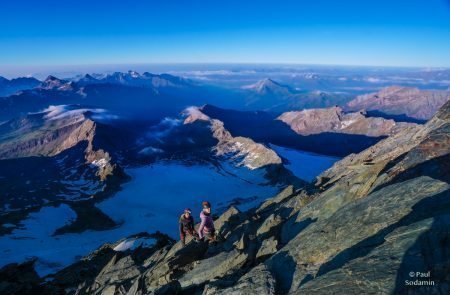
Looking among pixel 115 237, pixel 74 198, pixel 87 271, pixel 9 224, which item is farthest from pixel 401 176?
pixel 74 198

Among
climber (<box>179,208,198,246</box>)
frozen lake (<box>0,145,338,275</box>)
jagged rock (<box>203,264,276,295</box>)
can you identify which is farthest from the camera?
frozen lake (<box>0,145,338,275</box>)

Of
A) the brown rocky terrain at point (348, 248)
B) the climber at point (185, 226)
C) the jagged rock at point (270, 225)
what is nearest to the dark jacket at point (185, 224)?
the climber at point (185, 226)

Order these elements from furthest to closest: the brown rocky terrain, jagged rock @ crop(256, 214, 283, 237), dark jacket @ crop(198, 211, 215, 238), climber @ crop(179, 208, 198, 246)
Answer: climber @ crop(179, 208, 198, 246) → jagged rock @ crop(256, 214, 283, 237) → dark jacket @ crop(198, 211, 215, 238) → the brown rocky terrain

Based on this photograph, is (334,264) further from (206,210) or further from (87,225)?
(87,225)

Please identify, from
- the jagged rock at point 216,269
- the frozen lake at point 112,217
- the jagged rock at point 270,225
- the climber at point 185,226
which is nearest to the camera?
the jagged rock at point 216,269

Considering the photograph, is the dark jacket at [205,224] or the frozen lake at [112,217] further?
the frozen lake at [112,217]

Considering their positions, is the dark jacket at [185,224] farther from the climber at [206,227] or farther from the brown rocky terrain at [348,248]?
the brown rocky terrain at [348,248]

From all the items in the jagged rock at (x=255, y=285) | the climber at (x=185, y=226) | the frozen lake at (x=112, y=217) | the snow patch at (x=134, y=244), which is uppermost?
the jagged rock at (x=255, y=285)

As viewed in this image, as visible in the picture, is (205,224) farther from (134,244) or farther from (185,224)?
(134,244)

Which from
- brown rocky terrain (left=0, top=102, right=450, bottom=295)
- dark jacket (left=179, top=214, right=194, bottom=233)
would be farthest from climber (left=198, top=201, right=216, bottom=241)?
dark jacket (left=179, top=214, right=194, bottom=233)

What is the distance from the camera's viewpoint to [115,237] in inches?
5162

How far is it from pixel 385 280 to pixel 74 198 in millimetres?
197666

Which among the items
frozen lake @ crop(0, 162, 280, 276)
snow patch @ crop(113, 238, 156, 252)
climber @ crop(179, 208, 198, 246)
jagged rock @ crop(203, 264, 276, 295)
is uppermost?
jagged rock @ crop(203, 264, 276, 295)

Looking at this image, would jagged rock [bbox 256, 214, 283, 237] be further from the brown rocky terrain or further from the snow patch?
the snow patch
